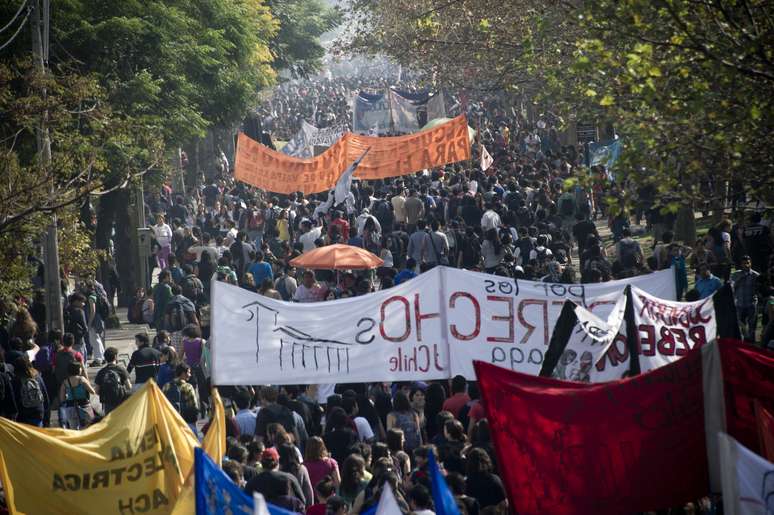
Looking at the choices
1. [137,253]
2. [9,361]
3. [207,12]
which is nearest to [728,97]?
[9,361]

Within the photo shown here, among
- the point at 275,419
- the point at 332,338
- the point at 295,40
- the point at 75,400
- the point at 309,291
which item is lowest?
the point at 275,419

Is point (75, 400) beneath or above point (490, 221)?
beneath

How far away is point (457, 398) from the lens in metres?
11.4

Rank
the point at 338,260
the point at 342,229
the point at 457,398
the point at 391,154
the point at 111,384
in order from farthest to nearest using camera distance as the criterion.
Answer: the point at 391,154, the point at 342,229, the point at 338,260, the point at 111,384, the point at 457,398

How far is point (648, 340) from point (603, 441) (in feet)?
8.40

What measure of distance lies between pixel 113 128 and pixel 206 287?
2.96 m

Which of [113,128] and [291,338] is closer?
[291,338]

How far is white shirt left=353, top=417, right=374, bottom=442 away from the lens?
11.2 meters

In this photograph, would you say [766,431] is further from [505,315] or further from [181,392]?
[181,392]

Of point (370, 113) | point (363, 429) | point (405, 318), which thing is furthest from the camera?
point (370, 113)

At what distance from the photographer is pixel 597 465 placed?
798 centimetres

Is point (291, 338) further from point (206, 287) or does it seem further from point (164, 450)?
point (206, 287)

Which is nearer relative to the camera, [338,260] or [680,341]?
[680,341]

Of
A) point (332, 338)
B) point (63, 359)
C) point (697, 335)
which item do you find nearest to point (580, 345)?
point (697, 335)
